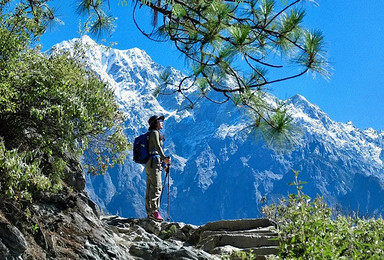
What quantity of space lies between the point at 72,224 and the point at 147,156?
14.6 ft

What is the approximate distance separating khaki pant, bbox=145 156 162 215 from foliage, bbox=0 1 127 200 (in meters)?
4.00

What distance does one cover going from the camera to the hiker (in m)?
10.8

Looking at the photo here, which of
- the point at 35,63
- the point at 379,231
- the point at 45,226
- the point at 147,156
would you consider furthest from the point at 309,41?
the point at 147,156

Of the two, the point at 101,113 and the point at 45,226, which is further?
the point at 101,113

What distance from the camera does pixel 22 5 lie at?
6.41 meters

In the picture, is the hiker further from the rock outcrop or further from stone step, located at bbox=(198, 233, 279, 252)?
stone step, located at bbox=(198, 233, 279, 252)

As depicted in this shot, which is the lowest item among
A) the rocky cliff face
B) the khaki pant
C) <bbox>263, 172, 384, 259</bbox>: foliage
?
<bbox>263, 172, 384, 259</bbox>: foliage

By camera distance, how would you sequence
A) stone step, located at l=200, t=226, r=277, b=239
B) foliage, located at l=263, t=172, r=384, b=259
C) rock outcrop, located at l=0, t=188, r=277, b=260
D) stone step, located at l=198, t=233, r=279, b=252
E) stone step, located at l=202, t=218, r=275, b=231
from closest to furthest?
foliage, located at l=263, t=172, r=384, b=259, rock outcrop, located at l=0, t=188, r=277, b=260, stone step, located at l=198, t=233, r=279, b=252, stone step, located at l=200, t=226, r=277, b=239, stone step, located at l=202, t=218, r=275, b=231

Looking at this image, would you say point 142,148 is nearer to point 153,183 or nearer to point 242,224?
point 153,183

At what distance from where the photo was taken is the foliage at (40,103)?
19.3ft

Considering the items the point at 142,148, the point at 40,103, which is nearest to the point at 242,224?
the point at 142,148

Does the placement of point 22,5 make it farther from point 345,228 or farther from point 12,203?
point 345,228

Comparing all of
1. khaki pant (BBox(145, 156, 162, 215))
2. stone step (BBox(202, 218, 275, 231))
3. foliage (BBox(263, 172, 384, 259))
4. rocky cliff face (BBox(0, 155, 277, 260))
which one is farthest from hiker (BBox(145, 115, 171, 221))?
foliage (BBox(263, 172, 384, 259))

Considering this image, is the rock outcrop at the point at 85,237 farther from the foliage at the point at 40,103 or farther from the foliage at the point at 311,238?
the foliage at the point at 311,238
